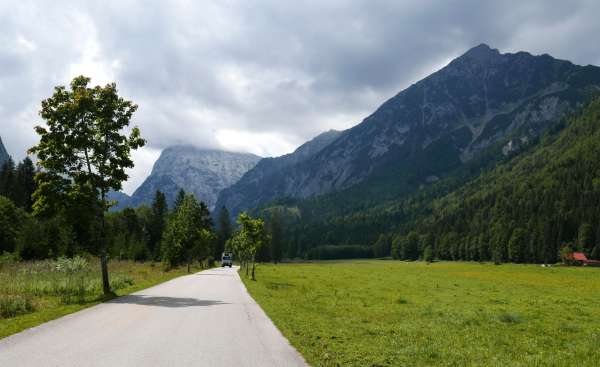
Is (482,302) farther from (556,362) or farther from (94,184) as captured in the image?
(94,184)

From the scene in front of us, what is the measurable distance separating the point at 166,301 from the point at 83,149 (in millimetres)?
11612

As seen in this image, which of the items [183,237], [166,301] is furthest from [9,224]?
[166,301]

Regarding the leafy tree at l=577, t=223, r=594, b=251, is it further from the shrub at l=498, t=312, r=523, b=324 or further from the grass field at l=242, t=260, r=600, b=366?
the shrub at l=498, t=312, r=523, b=324

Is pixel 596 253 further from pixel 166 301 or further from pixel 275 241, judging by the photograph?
pixel 166 301

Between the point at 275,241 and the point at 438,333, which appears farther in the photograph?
the point at 275,241

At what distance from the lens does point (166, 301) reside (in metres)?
24.2

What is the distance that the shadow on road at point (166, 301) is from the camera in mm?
22875

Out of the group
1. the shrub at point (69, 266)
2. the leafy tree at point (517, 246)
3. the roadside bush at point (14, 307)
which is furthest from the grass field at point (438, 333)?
the leafy tree at point (517, 246)

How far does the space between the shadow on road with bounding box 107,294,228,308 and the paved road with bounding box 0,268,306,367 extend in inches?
85.2

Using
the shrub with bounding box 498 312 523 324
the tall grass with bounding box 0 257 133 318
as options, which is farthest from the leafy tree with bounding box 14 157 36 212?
the shrub with bounding box 498 312 523 324

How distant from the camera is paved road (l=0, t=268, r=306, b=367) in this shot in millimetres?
10930

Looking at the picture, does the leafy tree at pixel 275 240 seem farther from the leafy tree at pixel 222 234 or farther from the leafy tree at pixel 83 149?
the leafy tree at pixel 83 149

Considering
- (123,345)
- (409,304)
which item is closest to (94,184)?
(123,345)

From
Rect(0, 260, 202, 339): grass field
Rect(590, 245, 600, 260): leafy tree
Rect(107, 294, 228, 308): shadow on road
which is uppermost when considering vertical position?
Rect(0, 260, 202, 339): grass field
